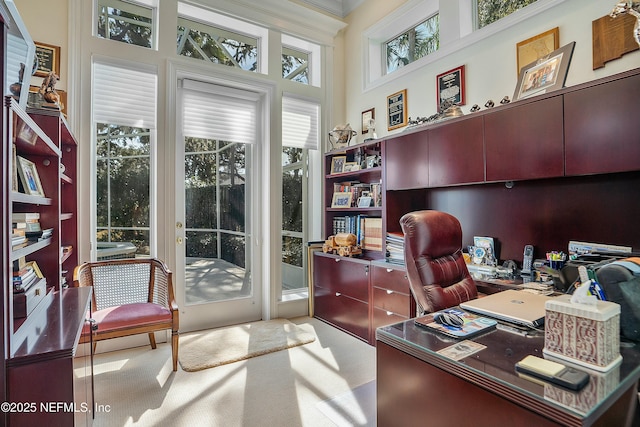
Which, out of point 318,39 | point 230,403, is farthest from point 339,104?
point 230,403

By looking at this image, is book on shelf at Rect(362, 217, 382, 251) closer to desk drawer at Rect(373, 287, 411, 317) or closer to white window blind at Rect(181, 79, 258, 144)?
desk drawer at Rect(373, 287, 411, 317)

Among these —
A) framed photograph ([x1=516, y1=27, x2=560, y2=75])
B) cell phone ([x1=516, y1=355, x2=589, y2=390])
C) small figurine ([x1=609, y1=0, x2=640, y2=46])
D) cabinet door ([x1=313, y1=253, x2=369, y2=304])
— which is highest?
framed photograph ([x1=516, y1=27, x2=560, y2=75])

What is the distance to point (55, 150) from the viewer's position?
1.85 meters

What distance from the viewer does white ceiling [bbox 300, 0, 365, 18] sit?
3994 millimetres

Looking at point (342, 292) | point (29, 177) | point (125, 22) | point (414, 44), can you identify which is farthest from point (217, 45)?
point (342, 292)

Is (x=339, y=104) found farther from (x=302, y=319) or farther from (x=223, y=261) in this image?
(x=302, y=319)

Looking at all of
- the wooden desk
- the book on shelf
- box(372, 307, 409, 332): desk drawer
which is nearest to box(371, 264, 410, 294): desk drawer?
box(372, 307, 409, 332): desk drawer

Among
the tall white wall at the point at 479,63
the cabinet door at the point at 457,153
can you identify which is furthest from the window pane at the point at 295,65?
the cabinet door at the point at 457,153

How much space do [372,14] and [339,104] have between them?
104 cm

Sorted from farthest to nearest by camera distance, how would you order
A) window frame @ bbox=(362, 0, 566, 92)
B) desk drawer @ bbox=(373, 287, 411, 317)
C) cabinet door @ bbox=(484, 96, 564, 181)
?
desk drawer @ bbox=(373, 287, 411, 317) → window frame @ bbox=(362, 0, 566, 92) → cabinet door @ bbox=(484, 96, 564, 181)

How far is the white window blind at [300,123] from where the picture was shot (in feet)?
12.9

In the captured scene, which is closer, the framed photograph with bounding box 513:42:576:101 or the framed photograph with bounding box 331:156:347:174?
the framed photograph with bounding box 513:42:576:101

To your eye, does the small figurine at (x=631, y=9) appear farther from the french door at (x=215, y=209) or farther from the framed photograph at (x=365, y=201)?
the french door at (x=215, y=209)

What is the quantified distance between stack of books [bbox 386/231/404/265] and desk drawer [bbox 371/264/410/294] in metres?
0.11
